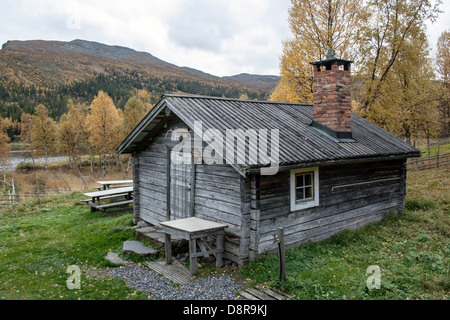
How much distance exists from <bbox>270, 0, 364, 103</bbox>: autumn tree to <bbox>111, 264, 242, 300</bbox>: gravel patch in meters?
14.1

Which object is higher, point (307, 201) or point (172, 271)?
point (307, 201)

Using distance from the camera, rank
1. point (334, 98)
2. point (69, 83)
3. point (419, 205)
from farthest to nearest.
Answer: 1. point (69, 83)
2. point (419, 205)
3. point (334, 98)

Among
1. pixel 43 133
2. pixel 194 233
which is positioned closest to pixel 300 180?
pixel 194 233

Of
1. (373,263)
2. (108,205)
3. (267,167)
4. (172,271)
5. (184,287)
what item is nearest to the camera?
(184,287)

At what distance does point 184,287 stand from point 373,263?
171 inches

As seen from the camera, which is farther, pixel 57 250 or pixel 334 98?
pixel 334 98

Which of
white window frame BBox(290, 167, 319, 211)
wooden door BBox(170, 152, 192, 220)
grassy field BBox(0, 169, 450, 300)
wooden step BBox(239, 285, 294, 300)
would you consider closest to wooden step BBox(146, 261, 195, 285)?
grassy field BBox(0, 169, 450, 300)

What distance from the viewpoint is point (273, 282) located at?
6.16 meters

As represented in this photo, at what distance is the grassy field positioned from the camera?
6012 millimetres

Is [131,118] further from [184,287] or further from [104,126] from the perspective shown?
[184,287]

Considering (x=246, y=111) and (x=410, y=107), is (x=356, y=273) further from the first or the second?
(x=410, y=107)

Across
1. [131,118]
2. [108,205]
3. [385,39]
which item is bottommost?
[108,205]

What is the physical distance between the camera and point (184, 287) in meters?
6.53

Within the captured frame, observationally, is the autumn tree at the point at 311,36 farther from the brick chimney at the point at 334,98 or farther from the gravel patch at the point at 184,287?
the gravel patch at the point at 184,287
